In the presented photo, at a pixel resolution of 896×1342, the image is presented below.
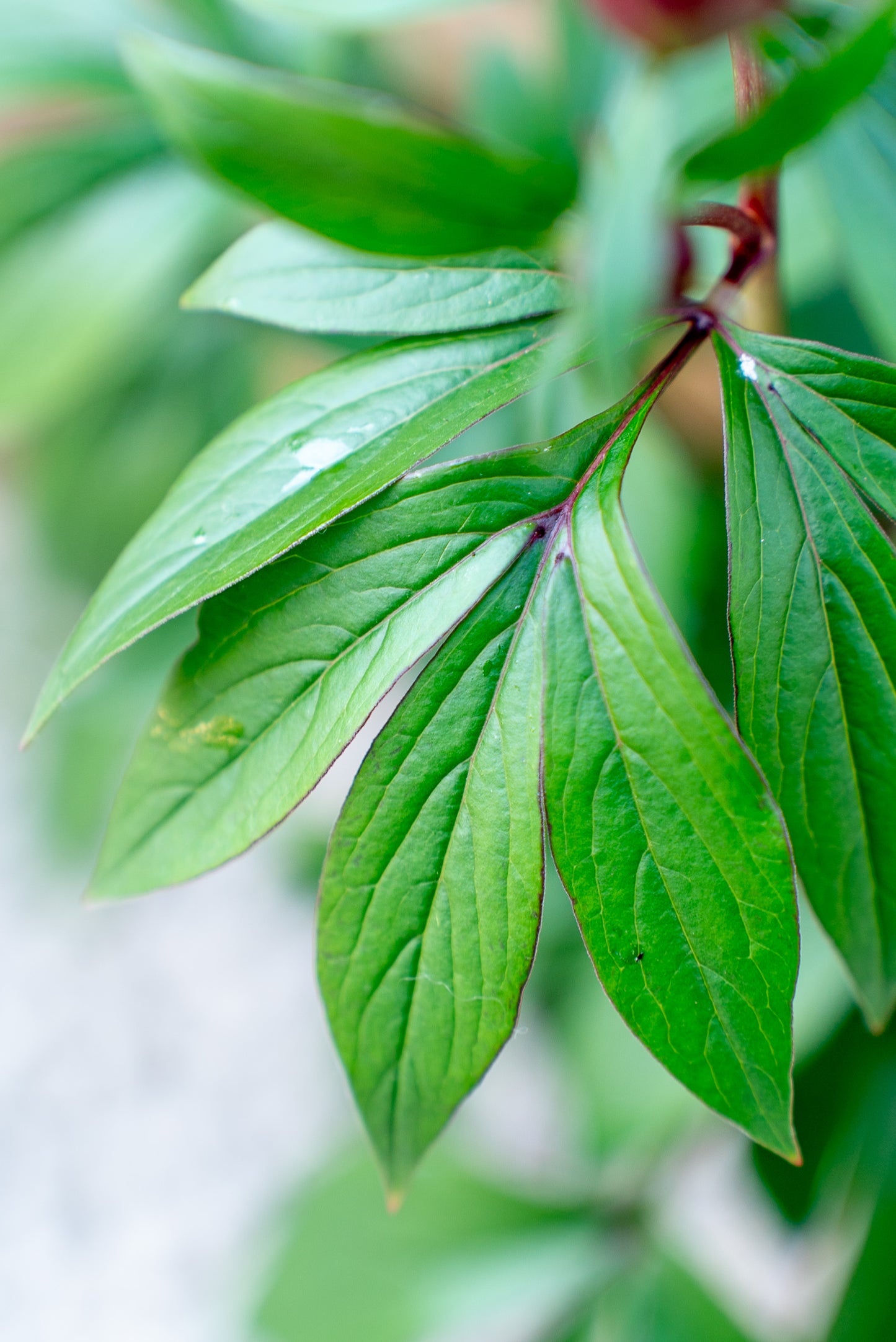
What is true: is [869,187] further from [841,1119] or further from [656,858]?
[841,1119]

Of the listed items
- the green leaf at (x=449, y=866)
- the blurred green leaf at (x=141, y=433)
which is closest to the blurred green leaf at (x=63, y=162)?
the blurred green leaf at (x=141, y=433)

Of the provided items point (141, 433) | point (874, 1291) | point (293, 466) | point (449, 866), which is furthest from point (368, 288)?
point (141, 433)

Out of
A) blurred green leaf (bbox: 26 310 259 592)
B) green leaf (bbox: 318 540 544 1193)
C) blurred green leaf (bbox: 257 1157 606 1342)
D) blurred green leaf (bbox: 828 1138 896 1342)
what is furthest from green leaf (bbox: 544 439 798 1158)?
blurred green leaf (bbox: 26 310 259 592)

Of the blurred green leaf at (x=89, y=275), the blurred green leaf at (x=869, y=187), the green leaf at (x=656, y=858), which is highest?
the blurred green leaf at (x=89, y=275)

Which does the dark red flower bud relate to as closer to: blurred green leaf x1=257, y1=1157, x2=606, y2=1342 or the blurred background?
the blurred background

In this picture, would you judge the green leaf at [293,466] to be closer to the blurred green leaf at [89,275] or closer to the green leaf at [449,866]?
the green leaf at [449,866]
